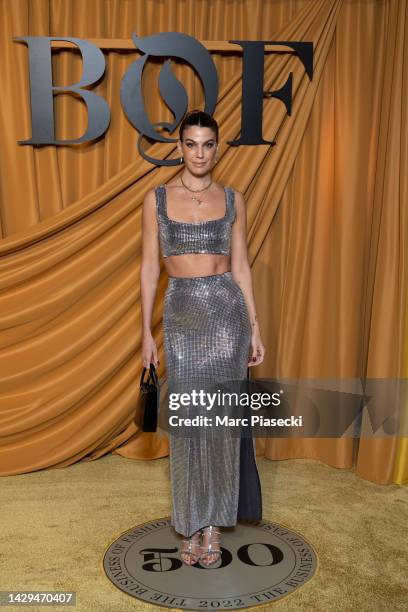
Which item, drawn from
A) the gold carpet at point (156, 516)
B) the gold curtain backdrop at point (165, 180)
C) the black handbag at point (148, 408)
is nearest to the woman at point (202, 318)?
the black handbag at point (148, 408)

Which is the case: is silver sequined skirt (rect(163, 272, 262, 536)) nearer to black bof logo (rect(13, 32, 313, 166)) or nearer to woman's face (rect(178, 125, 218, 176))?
woman's face (rect(178, 125, 218, 176))

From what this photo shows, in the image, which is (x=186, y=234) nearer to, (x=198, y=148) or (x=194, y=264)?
(x=194, y=264)

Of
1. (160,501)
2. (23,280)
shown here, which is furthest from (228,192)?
(160,501)

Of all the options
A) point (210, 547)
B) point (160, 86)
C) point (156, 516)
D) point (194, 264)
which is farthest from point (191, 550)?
point (160, 86)

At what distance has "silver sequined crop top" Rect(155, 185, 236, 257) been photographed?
283 centimetres

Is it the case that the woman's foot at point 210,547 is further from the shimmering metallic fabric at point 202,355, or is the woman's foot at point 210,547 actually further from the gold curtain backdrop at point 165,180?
the gold curtain backdrop at point 165,180

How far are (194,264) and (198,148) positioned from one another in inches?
19.8

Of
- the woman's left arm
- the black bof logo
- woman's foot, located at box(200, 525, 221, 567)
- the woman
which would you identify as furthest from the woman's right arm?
the black bof logo

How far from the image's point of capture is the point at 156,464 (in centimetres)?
385

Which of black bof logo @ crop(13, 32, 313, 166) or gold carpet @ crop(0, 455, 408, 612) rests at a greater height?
black bof logo @ crop(13, 32, 313, 166)

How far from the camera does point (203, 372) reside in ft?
8.95

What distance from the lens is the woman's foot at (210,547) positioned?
9.00 ft

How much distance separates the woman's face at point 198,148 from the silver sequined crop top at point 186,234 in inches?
7.5

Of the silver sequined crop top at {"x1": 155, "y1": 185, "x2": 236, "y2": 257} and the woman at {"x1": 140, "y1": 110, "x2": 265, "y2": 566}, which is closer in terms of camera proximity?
the woman at {"x1": 140, "y1": 110, "x2": 265, "y2": 566}
